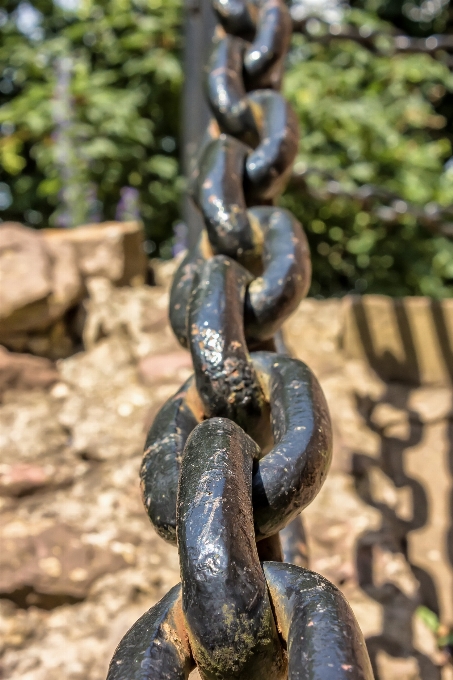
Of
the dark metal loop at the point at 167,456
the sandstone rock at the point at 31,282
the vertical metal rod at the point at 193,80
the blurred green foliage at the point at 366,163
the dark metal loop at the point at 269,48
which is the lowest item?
the blurred green foliage at the point at 366,163

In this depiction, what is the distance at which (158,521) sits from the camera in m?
0.34

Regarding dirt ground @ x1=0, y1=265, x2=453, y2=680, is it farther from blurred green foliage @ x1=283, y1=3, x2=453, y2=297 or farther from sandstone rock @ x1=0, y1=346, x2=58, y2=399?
blurred green foliage @ x1=283, y1=3, x2=453, y2=297

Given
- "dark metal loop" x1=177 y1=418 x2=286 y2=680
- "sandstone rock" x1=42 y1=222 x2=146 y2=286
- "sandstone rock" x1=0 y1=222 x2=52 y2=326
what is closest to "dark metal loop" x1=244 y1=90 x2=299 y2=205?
"dark metal loop" x1=177 y1=418 x2=286 y2=680

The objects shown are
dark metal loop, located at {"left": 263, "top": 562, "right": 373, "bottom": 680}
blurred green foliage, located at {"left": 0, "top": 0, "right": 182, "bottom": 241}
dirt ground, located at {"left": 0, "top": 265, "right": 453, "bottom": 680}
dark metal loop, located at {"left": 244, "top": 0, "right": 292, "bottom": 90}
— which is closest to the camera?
dark metal loop, located at {"left": 263, "top": 562, "right": 373, "bottom": 680}

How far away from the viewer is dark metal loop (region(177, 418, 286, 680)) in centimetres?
27

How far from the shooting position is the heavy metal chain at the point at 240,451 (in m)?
0.27

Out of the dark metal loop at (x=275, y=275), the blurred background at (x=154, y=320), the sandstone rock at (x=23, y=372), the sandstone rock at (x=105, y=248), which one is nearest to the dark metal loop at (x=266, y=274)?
the dark metal loop at (x=275, y=275)

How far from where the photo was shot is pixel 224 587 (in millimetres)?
268

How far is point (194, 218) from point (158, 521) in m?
0.99

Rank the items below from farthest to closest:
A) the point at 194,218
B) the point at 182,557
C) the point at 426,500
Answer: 1. the point at 426,500
2. the point at 194,218
3. the point at 182,557

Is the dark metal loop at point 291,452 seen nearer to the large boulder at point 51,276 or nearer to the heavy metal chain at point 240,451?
the heavy metal chain at point 240,451

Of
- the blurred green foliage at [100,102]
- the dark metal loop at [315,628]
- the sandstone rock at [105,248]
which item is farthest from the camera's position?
the blurred green foliage at [100,102]

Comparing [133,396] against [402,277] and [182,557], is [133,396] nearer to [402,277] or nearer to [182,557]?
[182,557]

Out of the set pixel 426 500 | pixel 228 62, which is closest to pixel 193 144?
pixel 228 62
